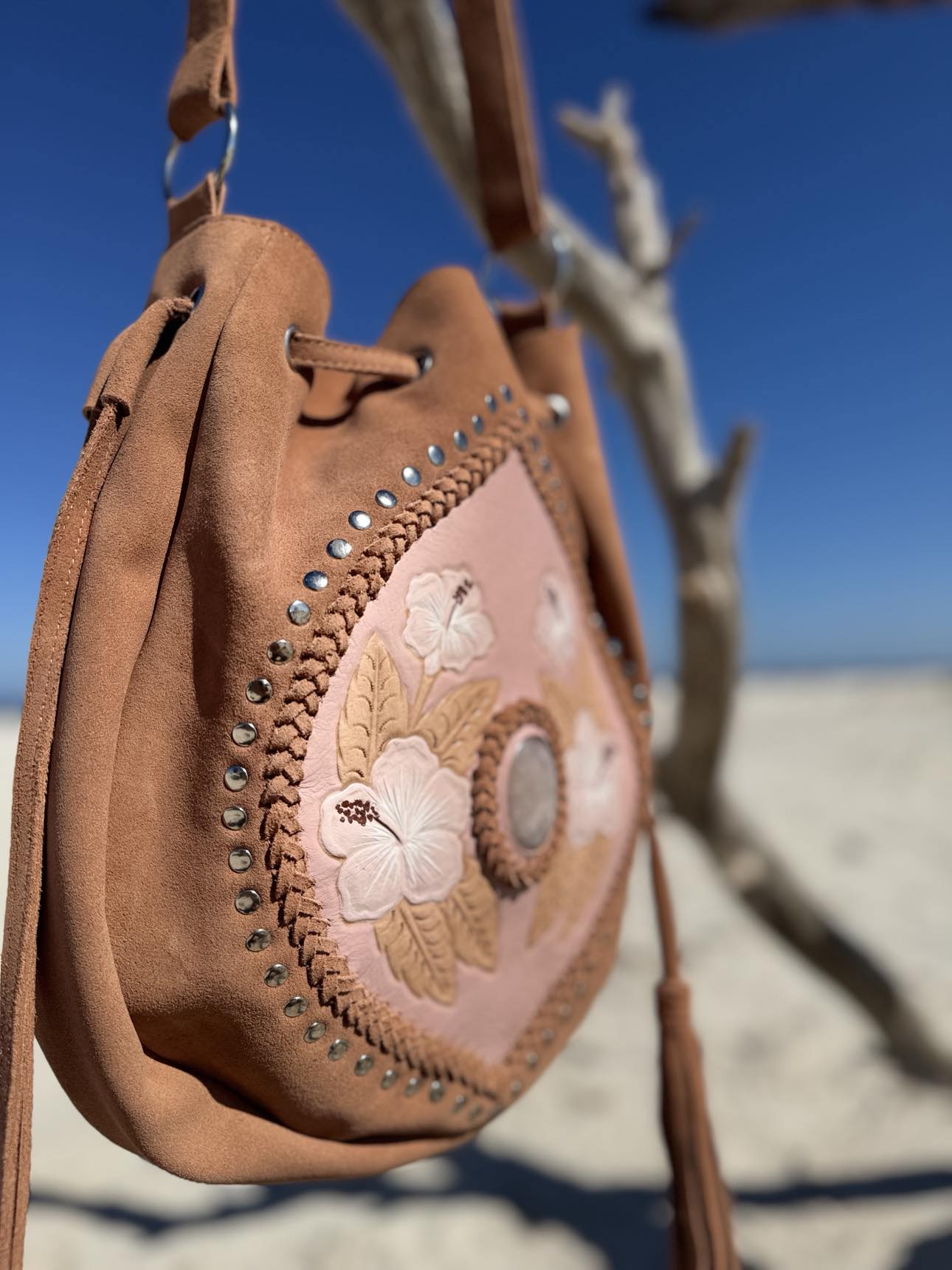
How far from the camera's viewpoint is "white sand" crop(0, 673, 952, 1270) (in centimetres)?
116

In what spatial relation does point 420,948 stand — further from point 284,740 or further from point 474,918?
point 284,740

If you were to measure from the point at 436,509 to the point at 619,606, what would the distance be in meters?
0.22

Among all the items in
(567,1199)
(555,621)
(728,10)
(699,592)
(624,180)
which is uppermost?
(624,180)

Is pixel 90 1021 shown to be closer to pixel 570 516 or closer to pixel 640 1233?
pixel 570 516

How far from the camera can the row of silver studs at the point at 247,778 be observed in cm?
39

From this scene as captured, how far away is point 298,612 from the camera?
0.41m

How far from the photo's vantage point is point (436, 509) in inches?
19.0

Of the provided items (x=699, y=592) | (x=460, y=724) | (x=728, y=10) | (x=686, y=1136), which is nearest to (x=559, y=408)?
(x=460, y=724)

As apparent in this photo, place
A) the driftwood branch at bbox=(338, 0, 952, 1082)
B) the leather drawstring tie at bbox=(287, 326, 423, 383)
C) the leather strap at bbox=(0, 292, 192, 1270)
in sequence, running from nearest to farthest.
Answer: the leather strap at bbox=(0, 292, 192, 1270) → the leather drawstring tie at bbox=(287, 326, 423, 383) → the driftwood branch at bbox=(338, 0, 952, 1082)

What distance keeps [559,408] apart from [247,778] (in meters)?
0.39

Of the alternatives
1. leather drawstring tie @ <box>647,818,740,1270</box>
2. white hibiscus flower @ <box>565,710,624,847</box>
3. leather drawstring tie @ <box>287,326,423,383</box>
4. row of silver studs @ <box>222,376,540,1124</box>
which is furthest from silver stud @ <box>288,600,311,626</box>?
leather drawstring tie @ <box>647,818,740,1270</box>

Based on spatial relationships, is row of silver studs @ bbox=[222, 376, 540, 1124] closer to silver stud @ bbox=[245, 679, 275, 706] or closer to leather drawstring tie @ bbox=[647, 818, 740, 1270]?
silver stud @ bbox=[245, 679, 275, 706]

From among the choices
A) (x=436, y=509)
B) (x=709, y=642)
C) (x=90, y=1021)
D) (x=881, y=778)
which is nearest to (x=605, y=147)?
(x=709, y=642)

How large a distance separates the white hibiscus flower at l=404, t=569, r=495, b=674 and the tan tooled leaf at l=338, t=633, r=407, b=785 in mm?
23
